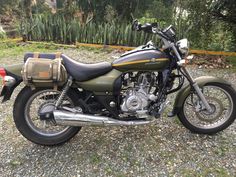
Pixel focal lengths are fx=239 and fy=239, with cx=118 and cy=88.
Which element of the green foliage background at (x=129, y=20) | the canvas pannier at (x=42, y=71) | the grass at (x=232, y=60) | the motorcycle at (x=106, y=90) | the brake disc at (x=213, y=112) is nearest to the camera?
the canvas pannier at (x=42, y=71)

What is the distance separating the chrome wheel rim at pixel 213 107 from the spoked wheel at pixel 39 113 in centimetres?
127

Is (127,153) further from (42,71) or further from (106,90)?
(42,71)

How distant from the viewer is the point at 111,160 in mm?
2342

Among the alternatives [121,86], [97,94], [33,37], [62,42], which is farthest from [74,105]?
[33,37]

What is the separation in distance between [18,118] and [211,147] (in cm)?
199

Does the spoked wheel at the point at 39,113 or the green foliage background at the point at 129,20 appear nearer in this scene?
the spoked wheel at the point at 39,113

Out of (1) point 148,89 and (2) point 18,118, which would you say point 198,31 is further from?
(2) point 18,118

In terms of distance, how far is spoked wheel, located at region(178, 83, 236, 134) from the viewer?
2.55m

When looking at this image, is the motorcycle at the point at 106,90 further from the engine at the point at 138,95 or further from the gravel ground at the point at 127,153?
the gravel ground at the point at 127,153

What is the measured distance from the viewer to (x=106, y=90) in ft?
7.55

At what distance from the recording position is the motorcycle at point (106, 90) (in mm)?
2199

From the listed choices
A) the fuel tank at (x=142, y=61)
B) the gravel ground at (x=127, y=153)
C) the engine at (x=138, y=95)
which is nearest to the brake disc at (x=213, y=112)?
the gravel ground at (x=127, y=153)

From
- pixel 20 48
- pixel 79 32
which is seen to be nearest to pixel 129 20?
pixel 79 32

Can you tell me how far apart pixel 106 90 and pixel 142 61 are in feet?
1.45
